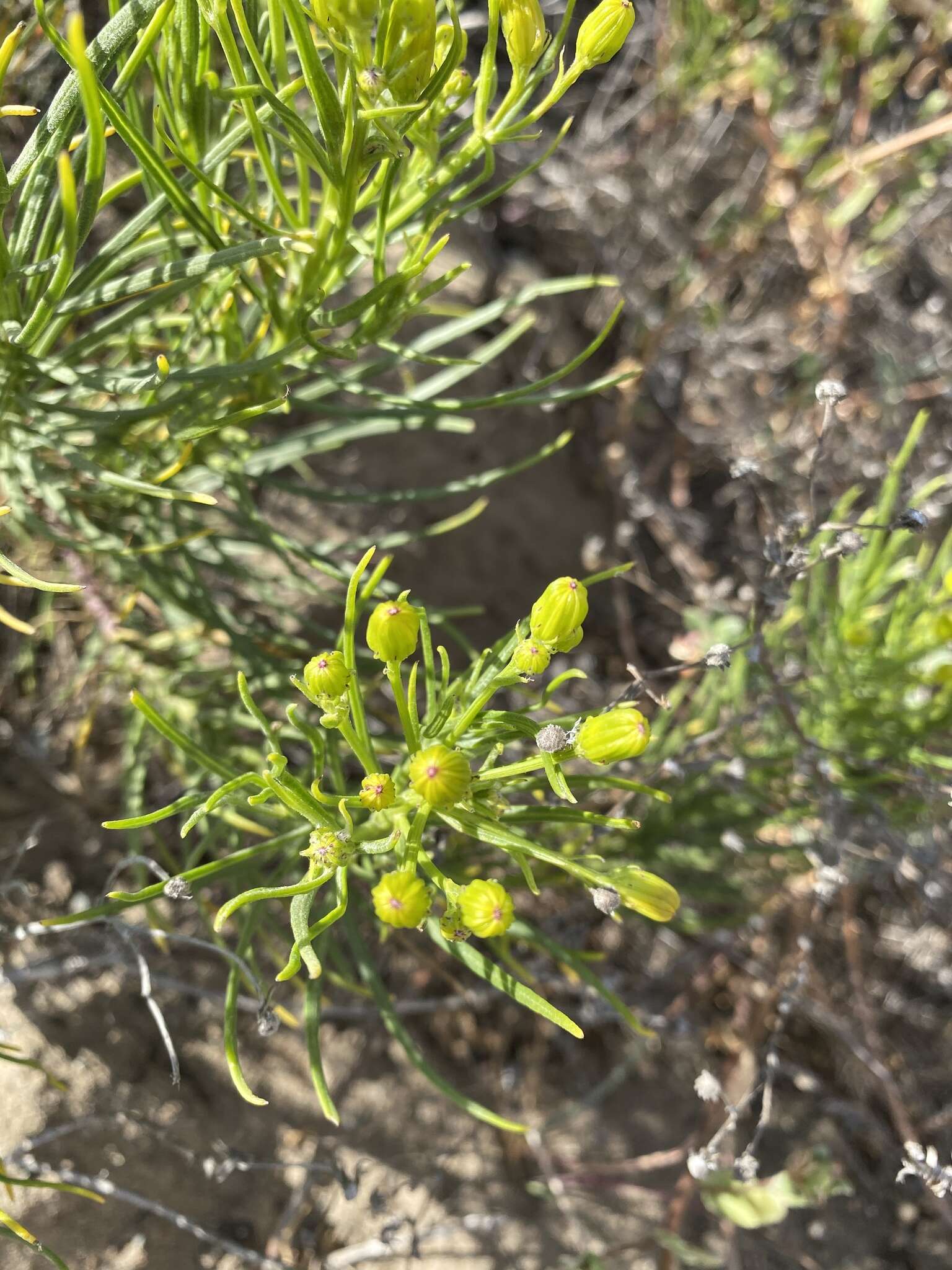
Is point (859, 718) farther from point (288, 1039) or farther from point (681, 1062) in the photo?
point (288, 1039)

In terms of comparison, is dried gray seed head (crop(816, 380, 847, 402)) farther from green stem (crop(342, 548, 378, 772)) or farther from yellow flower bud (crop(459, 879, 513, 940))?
yellow flower bud (crop(459, 879, 513, 940))

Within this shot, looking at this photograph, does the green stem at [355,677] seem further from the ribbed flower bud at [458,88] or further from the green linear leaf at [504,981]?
the ribbed flower bud at [458,88]

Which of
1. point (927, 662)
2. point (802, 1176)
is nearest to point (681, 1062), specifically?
point (802, 1176)

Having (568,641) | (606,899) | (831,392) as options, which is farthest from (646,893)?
(831,392)

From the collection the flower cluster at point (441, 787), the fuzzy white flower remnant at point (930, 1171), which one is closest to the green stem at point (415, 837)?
the flower cluster at point (441, 787)

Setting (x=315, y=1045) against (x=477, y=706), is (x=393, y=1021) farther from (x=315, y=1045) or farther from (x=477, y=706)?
(x=477, y=706)

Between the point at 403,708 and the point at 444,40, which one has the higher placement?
the point at 444,40

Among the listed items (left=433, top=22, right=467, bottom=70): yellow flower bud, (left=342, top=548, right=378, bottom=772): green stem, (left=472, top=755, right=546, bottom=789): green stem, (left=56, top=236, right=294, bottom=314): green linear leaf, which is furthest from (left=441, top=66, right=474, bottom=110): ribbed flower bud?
(left=472, top=755, right=546, bottom=789): green stem
